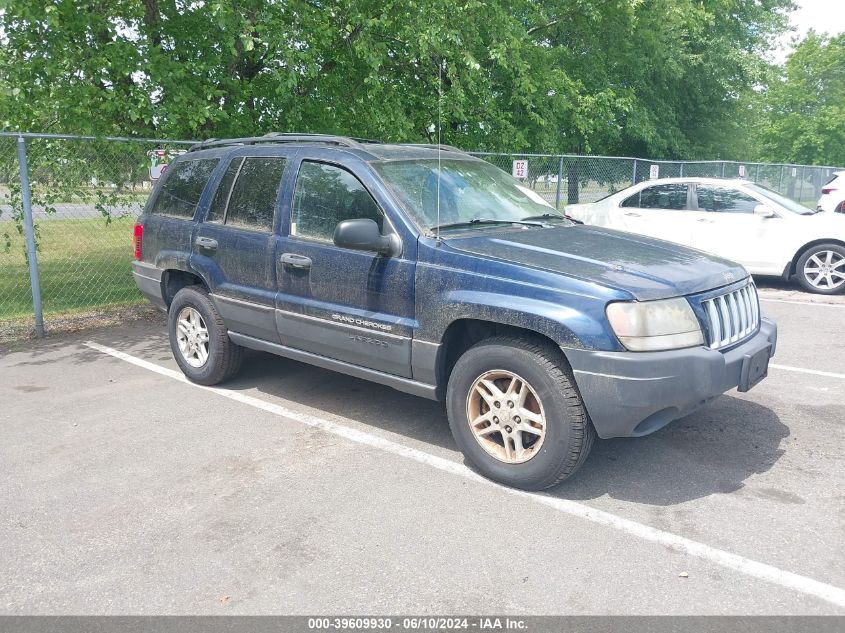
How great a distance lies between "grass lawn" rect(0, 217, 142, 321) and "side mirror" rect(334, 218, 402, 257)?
5.51 metres

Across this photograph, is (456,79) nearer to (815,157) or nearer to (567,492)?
(567,492)

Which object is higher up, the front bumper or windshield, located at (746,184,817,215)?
windshield, located at (746,184,817,215)

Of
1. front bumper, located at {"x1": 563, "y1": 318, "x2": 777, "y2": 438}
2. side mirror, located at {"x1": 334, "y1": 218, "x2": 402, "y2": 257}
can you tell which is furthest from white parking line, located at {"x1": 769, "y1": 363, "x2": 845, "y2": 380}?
side mirror, located at {"x1": 334, "y1": 218, "x2": 402, "y2": 257}

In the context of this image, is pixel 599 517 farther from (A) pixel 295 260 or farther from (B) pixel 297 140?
(B) pixel 297 140

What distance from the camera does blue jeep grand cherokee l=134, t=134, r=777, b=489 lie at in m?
3.68

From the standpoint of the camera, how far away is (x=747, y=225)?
401 inches

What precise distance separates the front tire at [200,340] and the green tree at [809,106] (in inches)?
1759

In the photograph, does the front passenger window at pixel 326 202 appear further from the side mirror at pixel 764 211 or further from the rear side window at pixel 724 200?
the rear side window at pixel 724 200

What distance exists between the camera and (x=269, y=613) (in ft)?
9.50

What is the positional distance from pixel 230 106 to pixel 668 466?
27.0 ft

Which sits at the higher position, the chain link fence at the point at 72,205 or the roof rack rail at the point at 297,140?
the roof rack rail at the point at 297,140

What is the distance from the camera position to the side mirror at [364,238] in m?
4.17

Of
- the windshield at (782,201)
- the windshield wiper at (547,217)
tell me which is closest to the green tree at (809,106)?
the windshield at (782,201)

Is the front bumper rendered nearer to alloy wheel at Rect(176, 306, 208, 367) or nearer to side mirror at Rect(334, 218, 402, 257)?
A: side mirror at Rect(334, 218, 402, 257)
